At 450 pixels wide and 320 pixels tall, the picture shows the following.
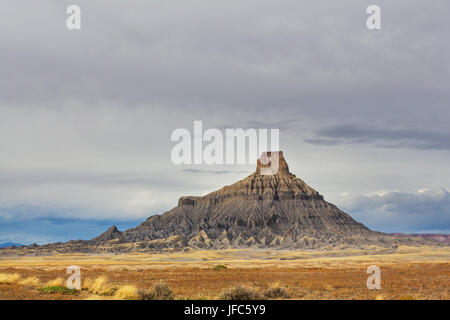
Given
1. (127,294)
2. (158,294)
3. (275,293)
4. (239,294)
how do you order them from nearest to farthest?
1. (239,294)
2. (127,294)
3. (158,294)
4. (275,293)

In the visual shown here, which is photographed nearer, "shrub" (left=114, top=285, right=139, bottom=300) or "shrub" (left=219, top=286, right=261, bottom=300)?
"shrub" (left=219, top=286, right=261, bottom=300)

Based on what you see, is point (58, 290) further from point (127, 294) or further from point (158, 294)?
point (158, 294)

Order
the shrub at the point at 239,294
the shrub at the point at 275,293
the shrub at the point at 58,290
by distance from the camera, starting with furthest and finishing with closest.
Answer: the shrub at the point at 58,290 < the shrub at the point at 275,293 < the shrub at the point at 239,294

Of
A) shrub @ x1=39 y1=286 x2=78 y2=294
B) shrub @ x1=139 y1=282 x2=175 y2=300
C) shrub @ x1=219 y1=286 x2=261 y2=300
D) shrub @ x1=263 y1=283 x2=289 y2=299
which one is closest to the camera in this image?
shrub @ x1=219 y1=286 x2=261 y2=300

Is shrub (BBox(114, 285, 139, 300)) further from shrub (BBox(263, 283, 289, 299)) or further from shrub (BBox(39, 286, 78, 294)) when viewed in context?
shrub (BBox(263, 283, 289, 299))

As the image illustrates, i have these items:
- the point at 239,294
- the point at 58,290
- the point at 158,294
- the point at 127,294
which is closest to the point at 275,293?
the point at 239,294

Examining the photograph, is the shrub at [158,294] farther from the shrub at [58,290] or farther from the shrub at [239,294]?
the shrub at [58,290]

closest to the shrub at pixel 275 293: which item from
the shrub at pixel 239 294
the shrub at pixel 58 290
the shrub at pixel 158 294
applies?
the shrub at pixel 239 294

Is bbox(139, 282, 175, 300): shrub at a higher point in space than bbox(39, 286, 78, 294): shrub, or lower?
higher

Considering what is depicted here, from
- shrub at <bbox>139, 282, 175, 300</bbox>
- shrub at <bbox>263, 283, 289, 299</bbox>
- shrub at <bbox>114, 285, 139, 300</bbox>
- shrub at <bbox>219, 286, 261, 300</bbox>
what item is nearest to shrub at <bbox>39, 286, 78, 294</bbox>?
shrub at <bbox>114, 285, 139, 300</bbox>

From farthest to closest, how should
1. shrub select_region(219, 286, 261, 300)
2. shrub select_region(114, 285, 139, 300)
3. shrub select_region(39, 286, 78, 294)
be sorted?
shrub select_region(39, 286, 78, 294), shrub select_region(114, 285, 139, 300), shrub select_region(219, 286, 261, 300)
